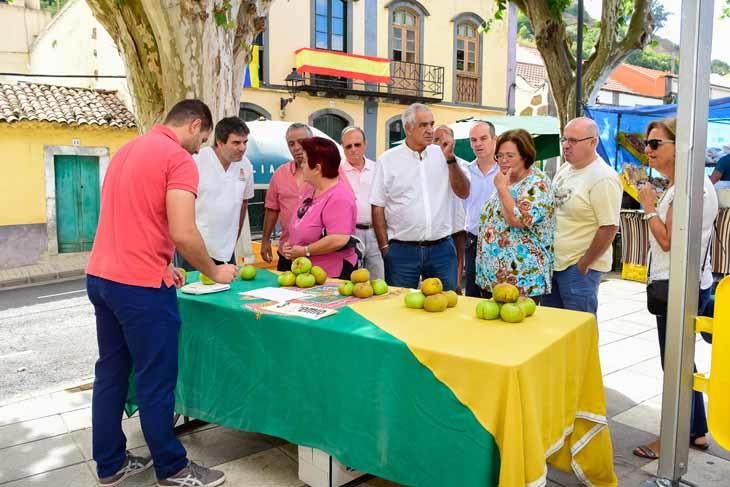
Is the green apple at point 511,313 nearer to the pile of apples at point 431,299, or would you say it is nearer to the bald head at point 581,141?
the pile of apples at point 431,299

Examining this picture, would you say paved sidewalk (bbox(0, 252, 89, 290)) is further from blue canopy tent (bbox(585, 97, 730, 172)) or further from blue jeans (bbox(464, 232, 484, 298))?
blue canopy tent (bbox(585, 97, 730, 172))

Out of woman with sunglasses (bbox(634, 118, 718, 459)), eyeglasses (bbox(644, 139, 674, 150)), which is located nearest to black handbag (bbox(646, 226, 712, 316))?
woman with sunglasses (bbox(634, 118, 718, 459))

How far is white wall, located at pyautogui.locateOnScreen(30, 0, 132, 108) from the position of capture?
1636 centimetres

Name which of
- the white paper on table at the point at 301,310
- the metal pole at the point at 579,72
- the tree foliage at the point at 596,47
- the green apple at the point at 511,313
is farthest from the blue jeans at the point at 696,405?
the tree foliage at the point at 596,47

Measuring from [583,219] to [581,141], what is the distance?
471mm

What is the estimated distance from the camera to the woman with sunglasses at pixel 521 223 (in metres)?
3.35

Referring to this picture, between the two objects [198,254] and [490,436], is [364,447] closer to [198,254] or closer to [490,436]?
[490,436]

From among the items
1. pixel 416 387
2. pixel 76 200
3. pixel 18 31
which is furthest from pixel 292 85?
pixel 416 387

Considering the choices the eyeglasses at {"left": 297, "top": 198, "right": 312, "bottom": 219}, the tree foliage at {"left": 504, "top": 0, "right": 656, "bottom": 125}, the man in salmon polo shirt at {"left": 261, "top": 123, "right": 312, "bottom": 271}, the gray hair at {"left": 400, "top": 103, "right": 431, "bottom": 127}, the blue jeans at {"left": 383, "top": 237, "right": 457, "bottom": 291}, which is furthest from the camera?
the tree foliage at {"left": 504, "top": 0, "right": 656, "bottom": 125}

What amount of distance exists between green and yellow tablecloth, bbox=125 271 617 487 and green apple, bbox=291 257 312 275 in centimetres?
46

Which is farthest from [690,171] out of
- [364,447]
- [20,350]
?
[20,350]

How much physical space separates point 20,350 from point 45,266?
25.9 ft

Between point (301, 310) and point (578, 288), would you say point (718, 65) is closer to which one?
point (578, 288)

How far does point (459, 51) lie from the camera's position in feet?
69.1
